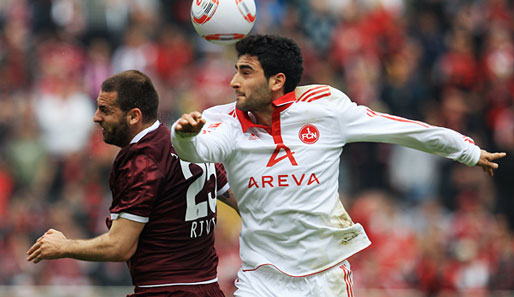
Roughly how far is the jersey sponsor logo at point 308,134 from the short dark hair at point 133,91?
1.02m

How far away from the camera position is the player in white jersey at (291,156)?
6078mm

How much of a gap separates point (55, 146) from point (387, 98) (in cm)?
450

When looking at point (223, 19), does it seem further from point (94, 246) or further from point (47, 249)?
point (47, 249)

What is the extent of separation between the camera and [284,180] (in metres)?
6.05

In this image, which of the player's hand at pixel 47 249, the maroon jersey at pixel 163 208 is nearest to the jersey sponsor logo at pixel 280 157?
the maroon jersey at pixel 163 208

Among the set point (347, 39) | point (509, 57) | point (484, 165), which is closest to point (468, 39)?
point (509, 57)

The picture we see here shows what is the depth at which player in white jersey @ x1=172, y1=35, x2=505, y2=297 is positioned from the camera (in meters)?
6.08

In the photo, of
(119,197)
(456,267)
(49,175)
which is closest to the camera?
(119,197)

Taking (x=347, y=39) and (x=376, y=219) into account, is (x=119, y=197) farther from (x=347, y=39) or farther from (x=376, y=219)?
(x=347, y=39)

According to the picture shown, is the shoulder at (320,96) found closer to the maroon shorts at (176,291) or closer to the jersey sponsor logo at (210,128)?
the jersey sponsor logo at (210,128)

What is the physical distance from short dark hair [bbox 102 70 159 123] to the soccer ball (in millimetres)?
566

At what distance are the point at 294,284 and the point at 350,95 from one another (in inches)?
270

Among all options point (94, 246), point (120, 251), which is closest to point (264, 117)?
point (120, 251)

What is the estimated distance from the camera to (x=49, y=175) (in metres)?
12.5
